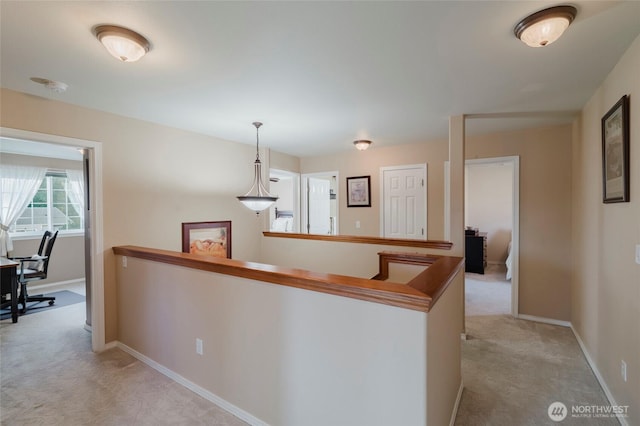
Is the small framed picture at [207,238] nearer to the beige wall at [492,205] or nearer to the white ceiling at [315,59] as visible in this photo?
the white ceiling at [315,59]

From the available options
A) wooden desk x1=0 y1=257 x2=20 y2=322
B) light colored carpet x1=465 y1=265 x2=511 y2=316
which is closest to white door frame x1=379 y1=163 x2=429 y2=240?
light colored carpet x1=465 y1=265 x2=511 y2=316

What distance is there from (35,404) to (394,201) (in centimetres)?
453

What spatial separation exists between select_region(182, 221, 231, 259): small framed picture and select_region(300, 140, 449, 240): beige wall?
6.81 ft

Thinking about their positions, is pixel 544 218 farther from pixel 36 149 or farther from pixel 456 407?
pixel 36 149

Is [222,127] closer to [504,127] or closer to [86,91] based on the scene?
[86,91]

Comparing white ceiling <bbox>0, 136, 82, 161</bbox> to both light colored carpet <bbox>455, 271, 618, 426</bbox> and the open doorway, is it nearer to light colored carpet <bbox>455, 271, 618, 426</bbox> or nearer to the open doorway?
light colored carpet <bbox>455, 271, 618, 426</bbox>

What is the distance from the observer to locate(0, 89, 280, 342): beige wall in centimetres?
260

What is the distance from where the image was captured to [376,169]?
497cm

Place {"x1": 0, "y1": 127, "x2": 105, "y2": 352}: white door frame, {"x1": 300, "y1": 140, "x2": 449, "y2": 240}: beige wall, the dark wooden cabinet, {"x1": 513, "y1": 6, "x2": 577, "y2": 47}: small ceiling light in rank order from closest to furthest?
{"x1": 513, "y1": 6, "x2": 577, "y2": 47}: small ceiling light < {"x1": 0, "y1": 127, "x2": 105, "y2": 352}: white door frame < {"x1": 300, "y1": 140, "x2": 449, "y2": 240}: beige wall < the dark wooden cabinet

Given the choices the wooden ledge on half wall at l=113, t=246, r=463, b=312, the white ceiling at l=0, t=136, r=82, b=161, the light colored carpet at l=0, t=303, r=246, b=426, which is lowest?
the light colored carpet at l=0, t=303, r=246, b=426

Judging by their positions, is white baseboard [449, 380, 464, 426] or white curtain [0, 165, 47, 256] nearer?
white baseboard [449, 380, 464, 426]

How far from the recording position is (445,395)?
1.67 meters

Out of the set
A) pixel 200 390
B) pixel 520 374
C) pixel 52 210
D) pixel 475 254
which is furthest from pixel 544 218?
pixel 52 210

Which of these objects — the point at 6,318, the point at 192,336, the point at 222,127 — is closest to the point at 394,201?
the point at 222,127
